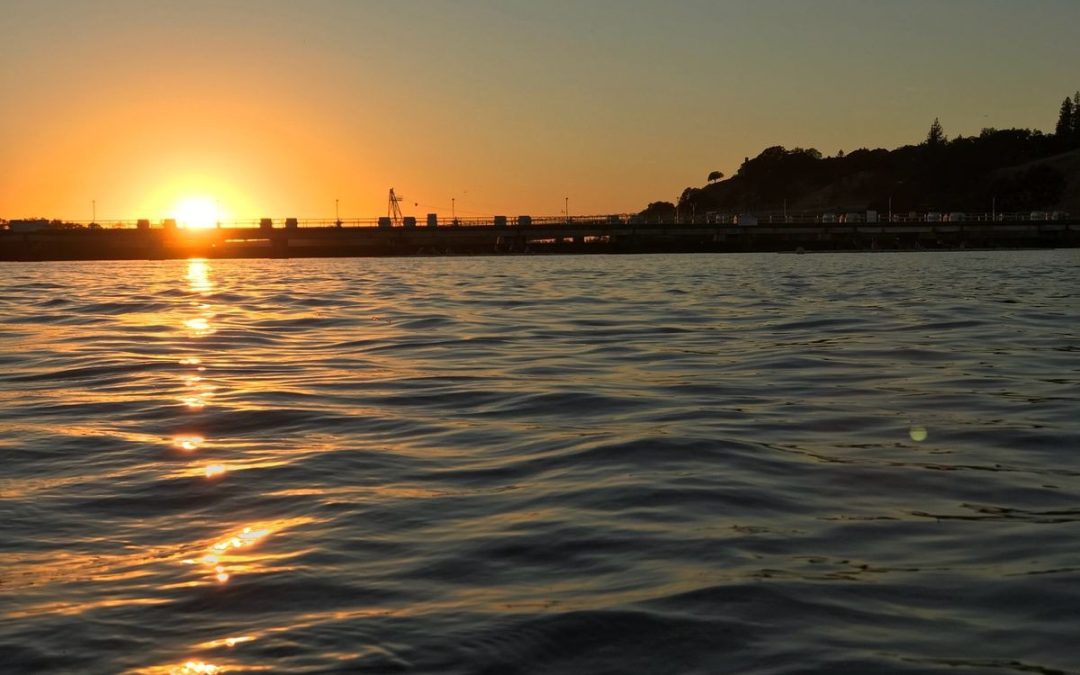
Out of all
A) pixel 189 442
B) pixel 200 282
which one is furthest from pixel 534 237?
pixel 189 442

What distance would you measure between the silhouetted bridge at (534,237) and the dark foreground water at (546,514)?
164113 millimetres

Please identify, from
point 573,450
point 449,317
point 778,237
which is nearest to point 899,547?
point 573,450

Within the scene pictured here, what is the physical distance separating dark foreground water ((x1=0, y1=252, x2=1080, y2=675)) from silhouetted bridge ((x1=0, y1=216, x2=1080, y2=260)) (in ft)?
538

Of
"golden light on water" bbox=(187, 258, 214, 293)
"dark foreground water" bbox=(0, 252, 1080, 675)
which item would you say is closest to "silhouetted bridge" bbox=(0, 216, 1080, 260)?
"golden light on water" bbox=(187, 258, 214, 293)

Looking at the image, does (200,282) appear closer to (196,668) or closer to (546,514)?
(546,514)

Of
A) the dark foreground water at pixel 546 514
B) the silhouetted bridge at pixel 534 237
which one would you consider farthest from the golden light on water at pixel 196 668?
the silhouetted bridge at pixel 534 237

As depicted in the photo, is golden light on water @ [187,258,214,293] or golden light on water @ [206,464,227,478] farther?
golden light on water @ [187,258,214,293]

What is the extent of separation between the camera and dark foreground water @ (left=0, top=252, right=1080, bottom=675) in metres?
6.61

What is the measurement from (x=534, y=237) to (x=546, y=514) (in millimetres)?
187526

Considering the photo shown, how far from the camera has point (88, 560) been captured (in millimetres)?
8383

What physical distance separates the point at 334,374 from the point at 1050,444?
11.7 m

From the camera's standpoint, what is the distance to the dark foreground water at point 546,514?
661cm

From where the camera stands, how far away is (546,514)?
9.59 meters

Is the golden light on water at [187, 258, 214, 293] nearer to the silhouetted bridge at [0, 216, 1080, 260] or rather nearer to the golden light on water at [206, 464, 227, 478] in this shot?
the golden light on water at [206, 464, 227, 478]
